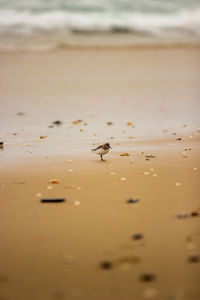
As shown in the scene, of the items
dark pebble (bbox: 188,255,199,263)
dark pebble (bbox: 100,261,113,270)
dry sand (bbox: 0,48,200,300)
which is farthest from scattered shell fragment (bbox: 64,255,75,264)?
dark pebble (bbox: 188,255,199,263)

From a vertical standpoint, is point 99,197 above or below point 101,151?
below

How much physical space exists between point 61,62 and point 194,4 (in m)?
16.0

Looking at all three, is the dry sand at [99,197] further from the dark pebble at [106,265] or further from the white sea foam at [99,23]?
the white sea foam at [99,23]

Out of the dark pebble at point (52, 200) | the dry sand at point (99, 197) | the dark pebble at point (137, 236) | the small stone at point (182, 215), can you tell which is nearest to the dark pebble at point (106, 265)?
the dry sand at point (99, 197)

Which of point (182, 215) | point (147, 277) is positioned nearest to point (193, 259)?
point (147, 277)

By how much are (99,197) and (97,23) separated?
30.3 meters

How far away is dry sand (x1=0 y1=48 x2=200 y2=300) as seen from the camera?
168 inches

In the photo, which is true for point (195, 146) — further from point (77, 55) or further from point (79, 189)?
point (77, 55)

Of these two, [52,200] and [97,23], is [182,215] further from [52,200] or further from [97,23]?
[97,23]

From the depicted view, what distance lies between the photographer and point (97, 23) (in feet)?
116

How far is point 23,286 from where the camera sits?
4.20 metres

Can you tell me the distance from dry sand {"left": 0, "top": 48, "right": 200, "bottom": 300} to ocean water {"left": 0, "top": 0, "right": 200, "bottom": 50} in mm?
17083

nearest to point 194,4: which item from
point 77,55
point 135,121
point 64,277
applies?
point 77,55

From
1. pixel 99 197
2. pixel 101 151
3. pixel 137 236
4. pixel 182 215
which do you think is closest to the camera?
pixel 137 236
